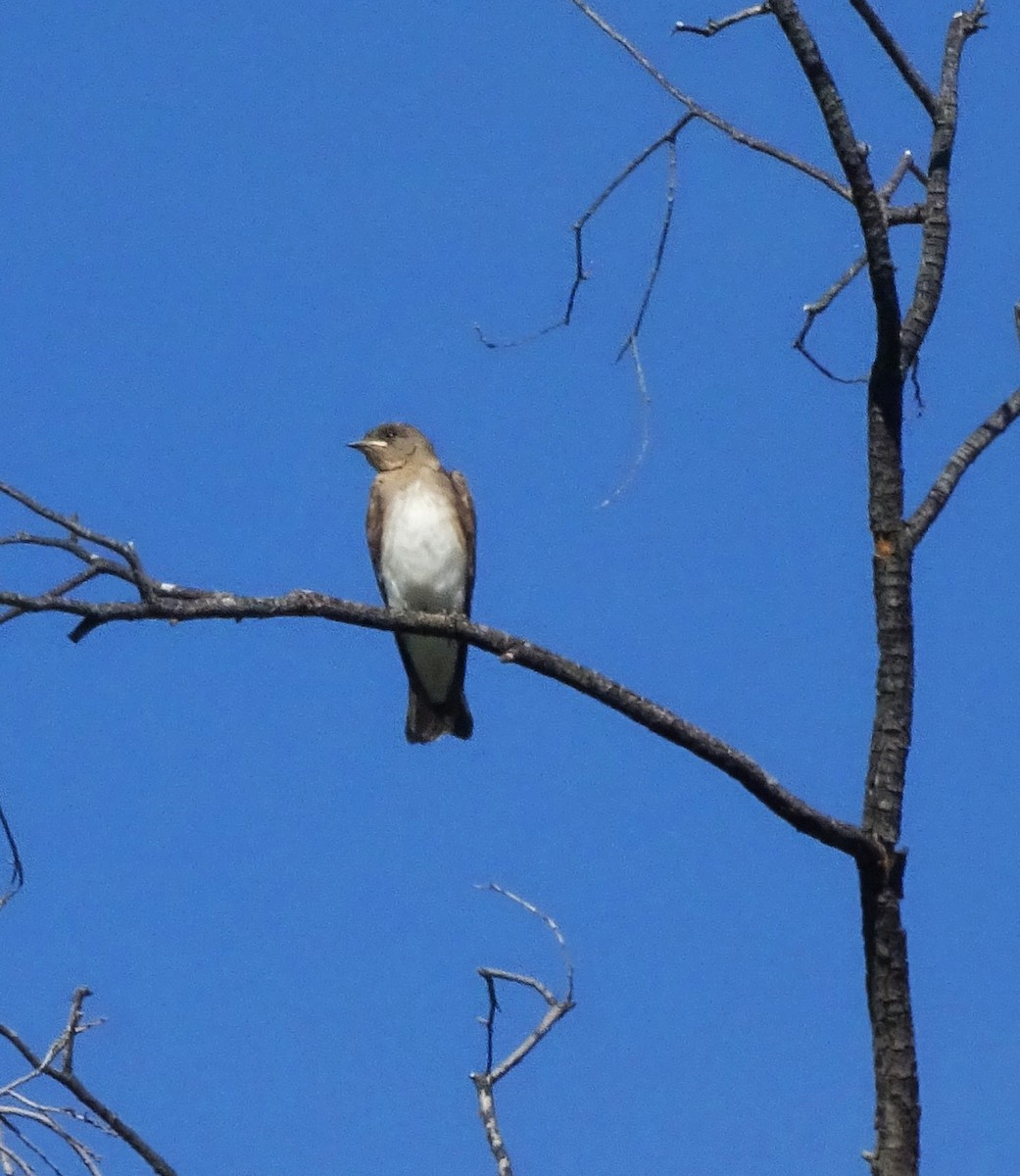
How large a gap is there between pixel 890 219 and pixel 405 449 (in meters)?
6.19

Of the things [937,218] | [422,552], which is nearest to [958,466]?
[937,218]

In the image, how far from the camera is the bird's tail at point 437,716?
11.8 meters

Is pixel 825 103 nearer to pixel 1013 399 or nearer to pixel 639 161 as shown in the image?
pixel 639 161

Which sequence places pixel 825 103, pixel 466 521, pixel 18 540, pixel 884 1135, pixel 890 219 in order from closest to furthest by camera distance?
1. pixel 18 540
2. pixel 884 1135
3. pixel 825 103
4. pixel 890 219
5. pixel 466 521

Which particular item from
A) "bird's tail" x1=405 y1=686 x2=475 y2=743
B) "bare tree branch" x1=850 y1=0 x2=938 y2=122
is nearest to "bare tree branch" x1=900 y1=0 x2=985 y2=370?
"bare tree branch" x1=850 y1=0 x2=938 y2=122

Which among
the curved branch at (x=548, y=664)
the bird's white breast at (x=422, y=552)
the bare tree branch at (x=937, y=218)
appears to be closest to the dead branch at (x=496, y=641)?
the curved branch at (x=548, y=664)

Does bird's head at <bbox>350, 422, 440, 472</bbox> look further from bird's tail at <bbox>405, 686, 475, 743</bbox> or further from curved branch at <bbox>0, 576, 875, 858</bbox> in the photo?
curved branch at <bbox>0, 576, 875, 858</bbox>

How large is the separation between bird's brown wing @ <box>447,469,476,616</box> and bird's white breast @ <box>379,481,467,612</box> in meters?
0.05

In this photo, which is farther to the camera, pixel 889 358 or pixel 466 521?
pixel 466 521

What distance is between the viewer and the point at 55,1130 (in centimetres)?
513

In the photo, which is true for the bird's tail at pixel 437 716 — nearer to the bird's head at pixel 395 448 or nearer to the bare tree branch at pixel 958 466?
the bird's head at pixel 395 448

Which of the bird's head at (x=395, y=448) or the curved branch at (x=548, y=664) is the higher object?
the bird's head at (x=395, y=448)

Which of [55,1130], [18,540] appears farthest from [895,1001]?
[18,540]

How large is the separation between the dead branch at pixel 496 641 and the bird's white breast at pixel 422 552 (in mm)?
5430
